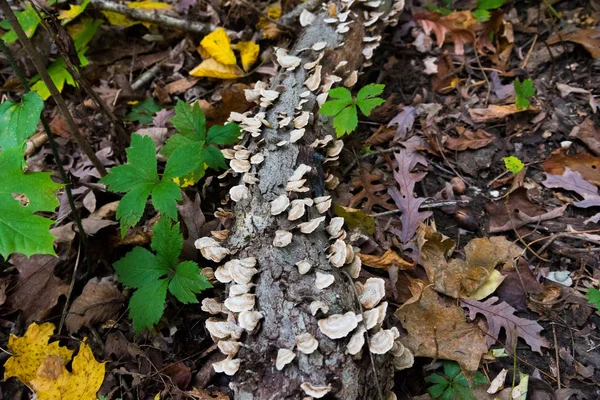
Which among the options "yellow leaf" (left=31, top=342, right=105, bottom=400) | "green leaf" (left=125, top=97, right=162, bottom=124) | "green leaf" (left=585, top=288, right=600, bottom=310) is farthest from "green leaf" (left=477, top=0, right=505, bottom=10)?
"yellow leaf" (left=31, top=342, right=105, bottom=400)

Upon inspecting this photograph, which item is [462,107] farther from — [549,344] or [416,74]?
[549,344]

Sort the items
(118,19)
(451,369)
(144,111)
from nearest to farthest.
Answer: (451,369), (144,111), (118,19)

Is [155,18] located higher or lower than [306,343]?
higher

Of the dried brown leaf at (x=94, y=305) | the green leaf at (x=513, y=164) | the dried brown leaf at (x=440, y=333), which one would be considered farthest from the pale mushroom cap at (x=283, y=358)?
the green leaf at (x=513, y=164)

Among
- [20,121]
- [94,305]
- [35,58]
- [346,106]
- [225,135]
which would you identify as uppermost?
Result: [35,58]

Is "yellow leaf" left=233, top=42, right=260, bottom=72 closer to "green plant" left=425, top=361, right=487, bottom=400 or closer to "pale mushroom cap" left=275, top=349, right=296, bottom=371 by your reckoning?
"pale mushroom cap" left=275, top=349, right=296, bottom=371

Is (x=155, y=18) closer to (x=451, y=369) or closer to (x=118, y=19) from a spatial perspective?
(x=118, y=19)

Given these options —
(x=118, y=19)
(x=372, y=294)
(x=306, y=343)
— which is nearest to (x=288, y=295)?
(x=306, y=343)

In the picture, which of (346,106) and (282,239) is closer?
(282,239)
